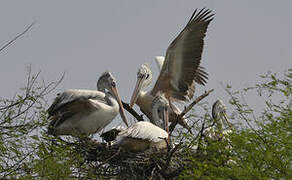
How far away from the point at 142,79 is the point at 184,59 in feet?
2.84

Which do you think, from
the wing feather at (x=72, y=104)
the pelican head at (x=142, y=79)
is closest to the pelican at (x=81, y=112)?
the wing feather at (x=72, y=104)

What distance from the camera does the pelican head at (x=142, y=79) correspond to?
11.6 meters

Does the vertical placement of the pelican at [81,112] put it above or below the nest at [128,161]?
above

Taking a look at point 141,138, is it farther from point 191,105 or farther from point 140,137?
point 191,105

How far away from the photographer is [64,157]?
24.9ft

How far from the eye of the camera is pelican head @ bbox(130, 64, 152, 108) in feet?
37.9

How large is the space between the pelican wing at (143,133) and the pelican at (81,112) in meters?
0.57

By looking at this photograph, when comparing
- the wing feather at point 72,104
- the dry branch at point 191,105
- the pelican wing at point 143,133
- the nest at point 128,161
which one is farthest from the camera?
the dry branch at point 191,105

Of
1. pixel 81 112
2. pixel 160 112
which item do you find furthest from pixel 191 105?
pixel 81 112

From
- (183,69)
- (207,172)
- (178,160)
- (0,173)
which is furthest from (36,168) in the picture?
(183,69)

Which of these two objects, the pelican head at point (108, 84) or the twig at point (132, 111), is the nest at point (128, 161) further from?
the twig at point (132, 111)

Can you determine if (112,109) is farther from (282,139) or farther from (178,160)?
(282,139)

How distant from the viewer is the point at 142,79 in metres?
11.7

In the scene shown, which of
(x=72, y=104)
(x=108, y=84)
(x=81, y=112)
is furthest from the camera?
(x=108, y=84)
